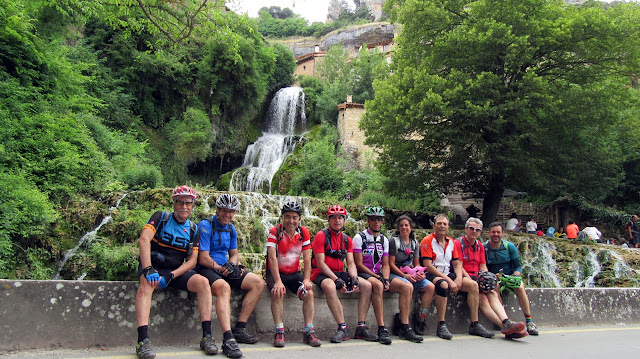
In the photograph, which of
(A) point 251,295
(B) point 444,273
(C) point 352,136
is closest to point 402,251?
(B) point 444,273

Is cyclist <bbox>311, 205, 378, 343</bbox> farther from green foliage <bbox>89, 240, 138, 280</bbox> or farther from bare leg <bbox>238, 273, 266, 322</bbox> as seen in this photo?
green foliage <bbox>89, 240, 138, 280</bbox>

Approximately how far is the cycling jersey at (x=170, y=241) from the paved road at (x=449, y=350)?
915 millimetres

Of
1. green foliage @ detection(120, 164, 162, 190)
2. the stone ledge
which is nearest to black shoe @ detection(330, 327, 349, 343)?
the stone ledge

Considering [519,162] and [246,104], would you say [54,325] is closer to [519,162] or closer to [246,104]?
[519,162]

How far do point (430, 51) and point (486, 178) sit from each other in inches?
210

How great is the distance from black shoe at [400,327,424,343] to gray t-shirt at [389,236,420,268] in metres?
0.90

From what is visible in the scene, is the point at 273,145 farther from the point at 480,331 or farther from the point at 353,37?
the point at 353,37

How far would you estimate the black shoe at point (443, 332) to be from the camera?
19.3ft

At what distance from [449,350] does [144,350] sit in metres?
3.53

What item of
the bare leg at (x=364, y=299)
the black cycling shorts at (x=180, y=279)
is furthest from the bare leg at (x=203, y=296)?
the bare leg at (x=364, y=299)

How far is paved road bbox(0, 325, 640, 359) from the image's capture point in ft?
13.9

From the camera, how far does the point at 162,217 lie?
4.62 m

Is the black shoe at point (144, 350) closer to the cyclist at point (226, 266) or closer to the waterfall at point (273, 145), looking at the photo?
the cyclist at point (226, 266)

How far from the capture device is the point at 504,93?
14.7 m
